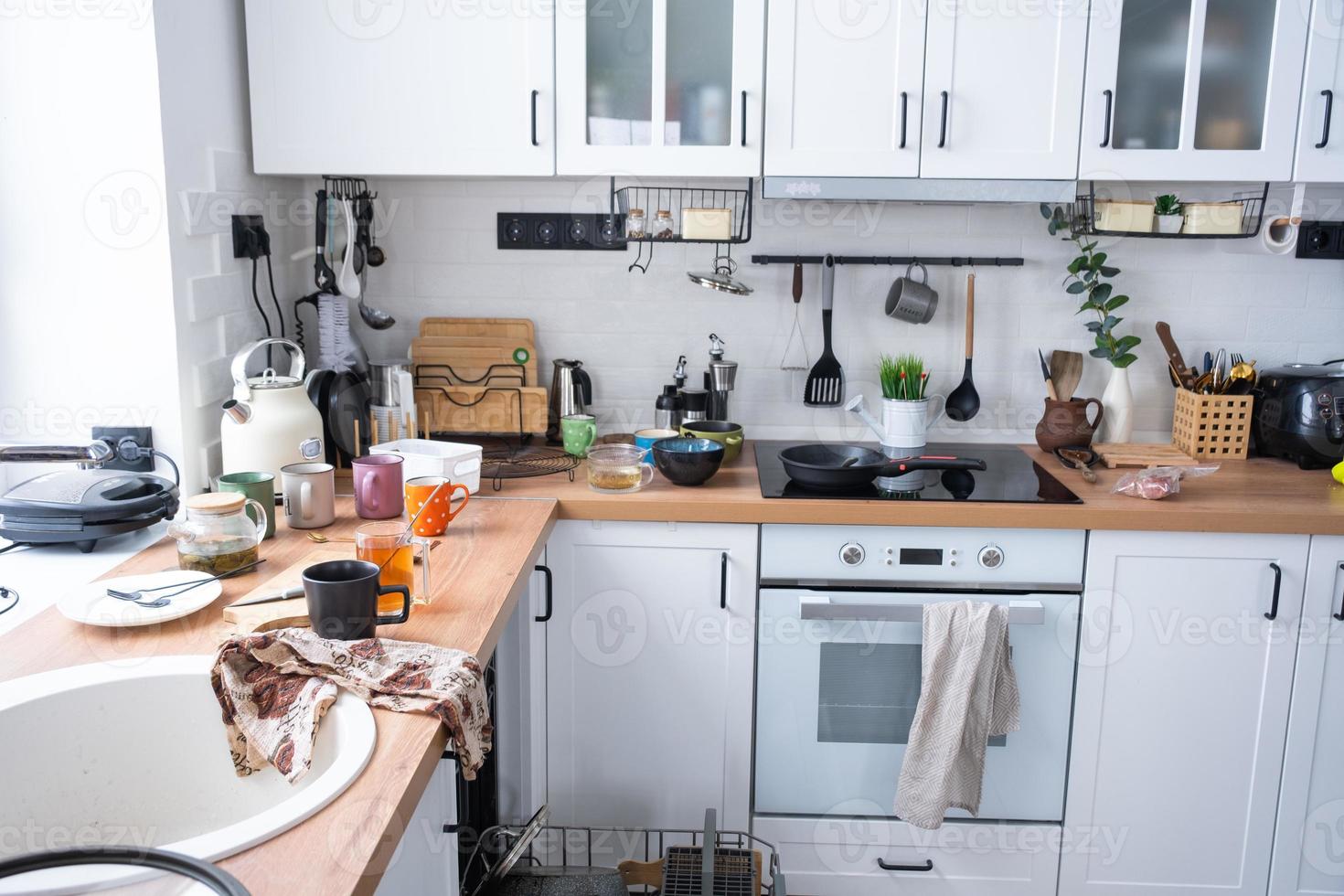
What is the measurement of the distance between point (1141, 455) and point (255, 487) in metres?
1.95

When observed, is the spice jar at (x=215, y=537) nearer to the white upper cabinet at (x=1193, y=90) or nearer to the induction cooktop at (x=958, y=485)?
the induction cooktop at (x=958, y=485)

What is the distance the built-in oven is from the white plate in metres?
1.12

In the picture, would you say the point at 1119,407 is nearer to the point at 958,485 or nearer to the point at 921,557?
the point at 958,485

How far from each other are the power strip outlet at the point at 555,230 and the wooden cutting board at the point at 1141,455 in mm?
1286

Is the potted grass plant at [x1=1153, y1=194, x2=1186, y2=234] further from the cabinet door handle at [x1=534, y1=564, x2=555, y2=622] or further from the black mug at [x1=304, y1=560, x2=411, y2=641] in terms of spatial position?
the black mug at [x1=304, y1=560, x2=411, y2=641]

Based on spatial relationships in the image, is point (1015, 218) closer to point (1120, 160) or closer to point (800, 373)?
point (1120, 160)

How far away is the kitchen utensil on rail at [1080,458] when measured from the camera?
2.48 meters

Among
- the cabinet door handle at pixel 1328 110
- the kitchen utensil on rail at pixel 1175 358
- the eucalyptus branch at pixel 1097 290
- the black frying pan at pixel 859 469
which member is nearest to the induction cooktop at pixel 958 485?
the black frying pan at pixel 859 469

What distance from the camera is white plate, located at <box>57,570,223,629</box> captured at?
5.04 ft

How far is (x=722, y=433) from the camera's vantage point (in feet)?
8.48

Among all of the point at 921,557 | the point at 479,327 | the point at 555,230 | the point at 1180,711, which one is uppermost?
the point at 555,230

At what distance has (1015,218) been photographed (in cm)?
278

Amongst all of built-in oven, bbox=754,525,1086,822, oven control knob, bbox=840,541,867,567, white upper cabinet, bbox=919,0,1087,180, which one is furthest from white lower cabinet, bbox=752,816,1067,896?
white upper cabinet, bbox=919,0,1087,180

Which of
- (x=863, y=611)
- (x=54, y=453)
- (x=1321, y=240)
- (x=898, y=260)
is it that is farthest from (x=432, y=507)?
(x=1321, y=240)
